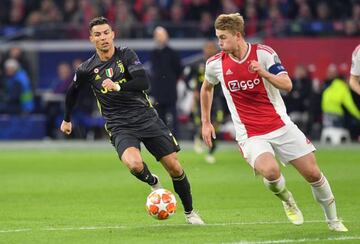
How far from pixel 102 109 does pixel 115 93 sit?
37cm

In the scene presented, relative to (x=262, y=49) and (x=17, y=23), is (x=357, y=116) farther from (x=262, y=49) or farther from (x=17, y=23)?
(x=262, y=49)

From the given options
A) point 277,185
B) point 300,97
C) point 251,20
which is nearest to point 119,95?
point 277,185

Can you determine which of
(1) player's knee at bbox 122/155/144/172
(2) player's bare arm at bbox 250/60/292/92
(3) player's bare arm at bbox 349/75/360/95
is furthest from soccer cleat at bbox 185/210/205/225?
(3) player's bare arm at bbox 349/75/360/95

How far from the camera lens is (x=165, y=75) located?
22.7m

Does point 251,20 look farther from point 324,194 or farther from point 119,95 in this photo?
point 324,194

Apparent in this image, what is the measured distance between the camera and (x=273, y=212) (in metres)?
13.1

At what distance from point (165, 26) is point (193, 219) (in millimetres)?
18700

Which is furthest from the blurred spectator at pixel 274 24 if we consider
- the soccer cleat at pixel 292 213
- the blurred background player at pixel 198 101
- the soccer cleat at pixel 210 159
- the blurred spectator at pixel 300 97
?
the soccer cleat at pixel 292 213

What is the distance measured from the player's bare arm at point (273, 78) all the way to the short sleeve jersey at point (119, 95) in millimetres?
1945

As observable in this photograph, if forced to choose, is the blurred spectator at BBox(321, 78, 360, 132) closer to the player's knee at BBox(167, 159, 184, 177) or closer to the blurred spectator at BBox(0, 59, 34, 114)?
the blurred spectator at BBox(0, 59, 34, 114)

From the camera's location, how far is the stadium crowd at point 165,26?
27844 mm

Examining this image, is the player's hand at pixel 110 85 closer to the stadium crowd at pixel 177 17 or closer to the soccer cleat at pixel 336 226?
the soccer cleat at pixel 336 226

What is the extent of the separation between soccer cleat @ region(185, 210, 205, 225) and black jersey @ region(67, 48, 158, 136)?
1.10 m

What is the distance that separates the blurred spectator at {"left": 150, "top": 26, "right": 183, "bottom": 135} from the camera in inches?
876
